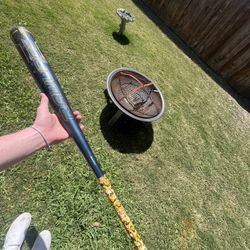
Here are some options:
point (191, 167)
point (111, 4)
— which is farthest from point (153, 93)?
point (111, 4)

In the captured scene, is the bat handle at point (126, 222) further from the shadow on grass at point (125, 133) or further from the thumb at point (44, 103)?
the shadow on grass at point (125, 133)

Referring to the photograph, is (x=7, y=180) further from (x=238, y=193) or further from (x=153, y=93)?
(x=238, y=193)

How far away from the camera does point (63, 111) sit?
9.79 feet

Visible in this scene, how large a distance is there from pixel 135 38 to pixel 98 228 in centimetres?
554

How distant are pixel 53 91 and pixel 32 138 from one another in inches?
27.9

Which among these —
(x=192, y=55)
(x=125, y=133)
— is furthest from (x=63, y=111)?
(x=192, y=55)

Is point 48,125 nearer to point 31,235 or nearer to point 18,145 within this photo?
point 18,145

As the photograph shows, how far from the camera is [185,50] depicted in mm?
9555

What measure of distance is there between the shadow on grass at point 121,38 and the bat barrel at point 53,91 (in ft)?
14.1

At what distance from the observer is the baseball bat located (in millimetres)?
2973

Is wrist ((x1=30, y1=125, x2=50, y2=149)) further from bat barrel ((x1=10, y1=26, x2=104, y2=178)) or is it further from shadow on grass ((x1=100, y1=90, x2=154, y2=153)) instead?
Answer: shadow on grass ((x1=100, y1=90, x2=154, y2=153))

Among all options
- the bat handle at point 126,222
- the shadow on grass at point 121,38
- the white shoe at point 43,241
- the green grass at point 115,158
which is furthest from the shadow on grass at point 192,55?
the white shoe at point 43,241

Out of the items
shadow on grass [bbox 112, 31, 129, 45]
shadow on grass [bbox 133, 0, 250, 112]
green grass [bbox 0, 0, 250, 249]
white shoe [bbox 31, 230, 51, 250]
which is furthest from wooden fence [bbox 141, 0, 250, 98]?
white shoe [bbox 31, 230, 51, 250]

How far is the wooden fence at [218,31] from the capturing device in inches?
336
